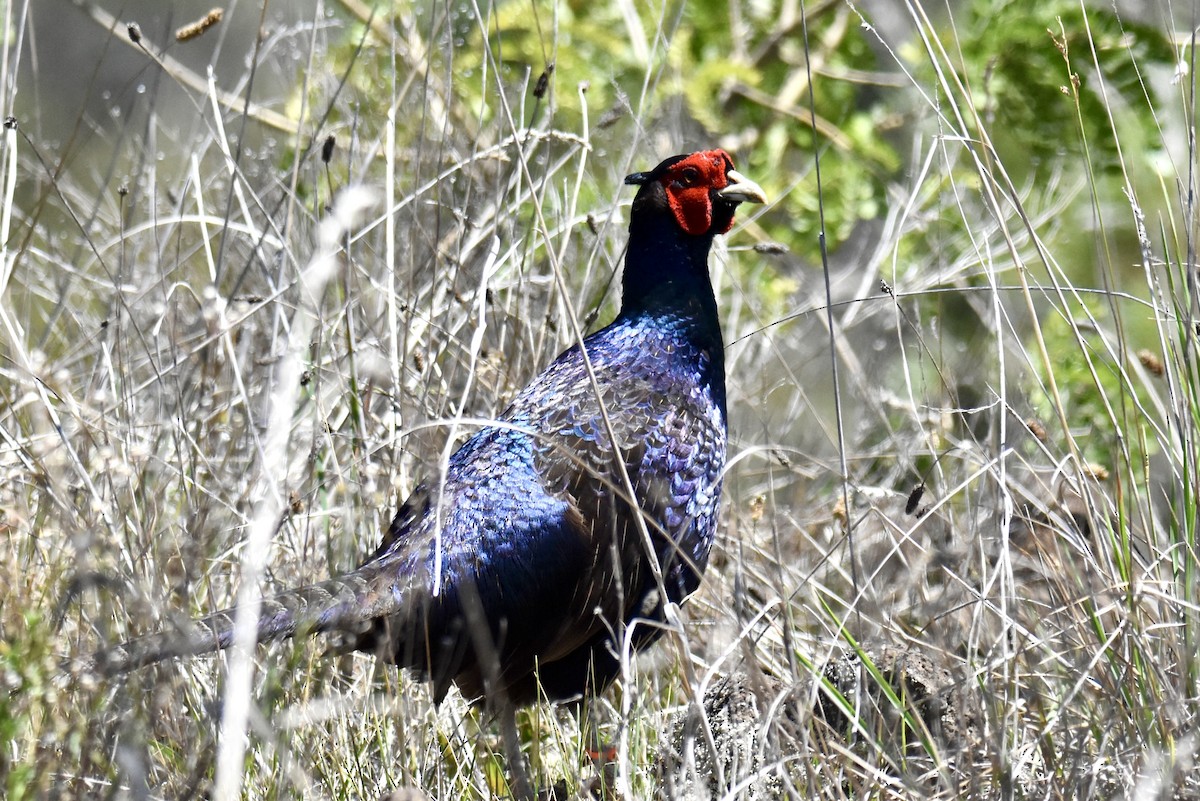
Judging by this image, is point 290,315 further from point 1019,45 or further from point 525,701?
point 1019,45

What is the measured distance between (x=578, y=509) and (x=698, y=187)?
1.03m

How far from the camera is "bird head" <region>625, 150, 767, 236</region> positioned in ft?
11.2

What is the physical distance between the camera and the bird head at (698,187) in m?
3.42

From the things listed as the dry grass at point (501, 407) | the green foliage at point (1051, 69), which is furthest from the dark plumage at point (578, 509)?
the green foliage at point (1051, 69)

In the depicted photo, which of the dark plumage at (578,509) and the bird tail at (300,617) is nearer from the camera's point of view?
the bird tail at (300,617)

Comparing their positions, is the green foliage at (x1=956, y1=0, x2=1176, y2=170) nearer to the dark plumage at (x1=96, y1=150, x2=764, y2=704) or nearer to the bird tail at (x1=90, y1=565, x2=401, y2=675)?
the dark plumage at (x1=96, y1=150, x2=764, y2=704)

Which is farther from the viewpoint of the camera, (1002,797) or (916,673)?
(916,673)

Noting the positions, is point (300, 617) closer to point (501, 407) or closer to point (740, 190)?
point (501, 407)

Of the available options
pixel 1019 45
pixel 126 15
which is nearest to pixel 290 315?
pixel 1019 45

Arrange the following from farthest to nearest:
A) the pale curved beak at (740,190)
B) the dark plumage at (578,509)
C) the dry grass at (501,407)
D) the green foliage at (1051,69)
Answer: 1. the green foliage at (1051,69)
2. the pale curved beak at (740,190)
3. the dark plumage at (578,509)
4. the dry grass at (501,407)

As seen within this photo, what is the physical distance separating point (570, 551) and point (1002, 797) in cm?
121

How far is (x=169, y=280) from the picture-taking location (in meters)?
4.23

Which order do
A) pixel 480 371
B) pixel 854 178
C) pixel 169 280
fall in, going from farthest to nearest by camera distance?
pixel 854 178 → pixel 169 280 → pixel 480 371

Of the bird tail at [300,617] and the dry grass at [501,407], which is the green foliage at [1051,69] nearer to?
the dry grass at [501,407]
